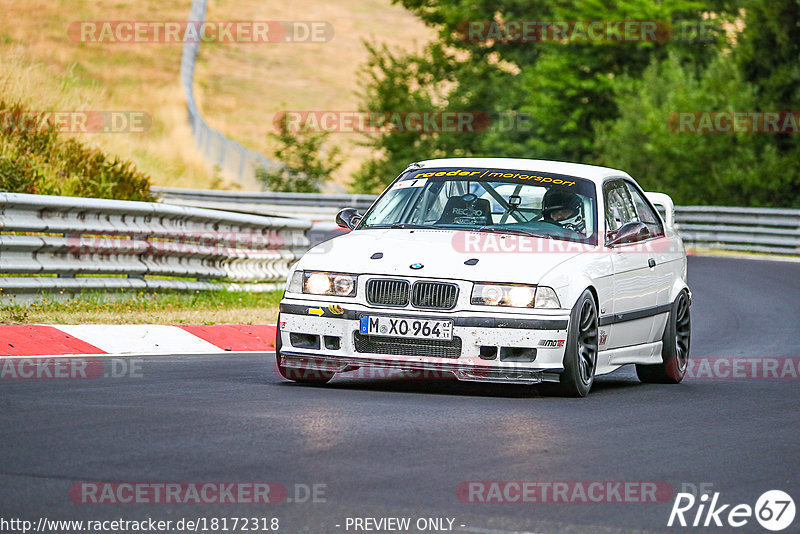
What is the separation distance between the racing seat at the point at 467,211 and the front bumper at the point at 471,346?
1.28 m

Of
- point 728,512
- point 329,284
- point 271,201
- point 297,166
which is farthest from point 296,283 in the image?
point 297,166

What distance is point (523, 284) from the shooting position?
8914 mm

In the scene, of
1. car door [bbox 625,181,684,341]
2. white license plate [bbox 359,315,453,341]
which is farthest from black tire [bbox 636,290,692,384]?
white license plate [bbox 359,315,453,341]

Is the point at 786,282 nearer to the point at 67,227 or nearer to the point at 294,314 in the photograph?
the point at 67,227

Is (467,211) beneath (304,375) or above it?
above

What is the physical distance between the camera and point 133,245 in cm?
1388

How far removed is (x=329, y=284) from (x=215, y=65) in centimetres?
7164

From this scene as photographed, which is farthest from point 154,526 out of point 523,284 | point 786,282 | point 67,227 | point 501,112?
point 501,112

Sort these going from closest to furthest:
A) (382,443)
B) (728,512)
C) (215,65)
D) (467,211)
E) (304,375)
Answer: (728,512) → (382,443) → (304,375) → (467,211) → (215,65)

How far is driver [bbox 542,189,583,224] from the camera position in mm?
10125

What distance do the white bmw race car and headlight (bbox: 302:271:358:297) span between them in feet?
0.03

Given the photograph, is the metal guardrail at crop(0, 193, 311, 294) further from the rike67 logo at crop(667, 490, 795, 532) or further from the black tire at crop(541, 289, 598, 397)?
the rike67 logo at crop(667, 490, 795, 532)

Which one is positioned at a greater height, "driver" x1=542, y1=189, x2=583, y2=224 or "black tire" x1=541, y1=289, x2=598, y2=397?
"driver" x1=542, y1=189, x2=583, y2=224

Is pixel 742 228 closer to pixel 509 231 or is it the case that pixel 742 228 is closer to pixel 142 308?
pixel 142 308
